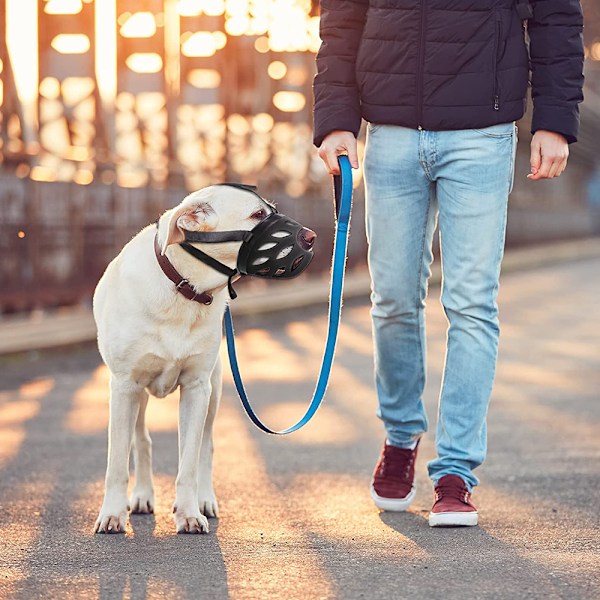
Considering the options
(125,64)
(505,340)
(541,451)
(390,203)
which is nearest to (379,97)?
(390,203)

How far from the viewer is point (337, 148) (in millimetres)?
4195

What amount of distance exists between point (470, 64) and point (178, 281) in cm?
103

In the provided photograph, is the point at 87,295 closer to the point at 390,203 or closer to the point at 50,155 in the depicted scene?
the point at 50,155

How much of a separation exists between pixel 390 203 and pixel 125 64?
46.4 feet

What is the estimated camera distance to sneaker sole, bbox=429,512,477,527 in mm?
3965

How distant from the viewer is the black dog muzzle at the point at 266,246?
386 centimetres

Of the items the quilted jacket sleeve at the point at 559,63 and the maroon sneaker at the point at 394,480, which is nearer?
the quilted jacket sleeve at the point at 559,63

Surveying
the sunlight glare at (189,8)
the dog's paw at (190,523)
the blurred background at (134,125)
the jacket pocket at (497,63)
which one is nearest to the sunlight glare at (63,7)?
the blurred background at (134,125)

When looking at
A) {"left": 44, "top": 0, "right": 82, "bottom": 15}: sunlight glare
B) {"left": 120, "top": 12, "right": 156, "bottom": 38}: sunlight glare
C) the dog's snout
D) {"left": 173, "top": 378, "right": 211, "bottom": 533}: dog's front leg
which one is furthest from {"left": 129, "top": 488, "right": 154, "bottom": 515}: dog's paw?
{"left": 120, "top": 12, "right": 156, "bottom": 38}: sunlight glare

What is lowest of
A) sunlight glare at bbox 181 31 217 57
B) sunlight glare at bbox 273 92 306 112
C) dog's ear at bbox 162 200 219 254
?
sunlight glare at bbox 273 92 306 112

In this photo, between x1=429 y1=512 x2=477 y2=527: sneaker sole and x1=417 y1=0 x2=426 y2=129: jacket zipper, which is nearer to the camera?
x1=429 y1=512 x2=477 y2=527: sneaker sole

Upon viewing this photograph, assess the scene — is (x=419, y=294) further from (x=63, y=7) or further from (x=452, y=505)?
(x=63, y=7)

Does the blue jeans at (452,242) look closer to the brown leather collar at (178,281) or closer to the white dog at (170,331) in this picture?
the white dog at (170,331)

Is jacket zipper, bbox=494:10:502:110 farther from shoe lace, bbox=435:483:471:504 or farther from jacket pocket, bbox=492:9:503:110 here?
shoe lace, bbox=435:483:471:504
